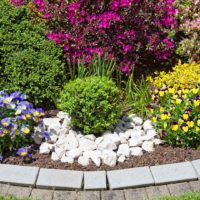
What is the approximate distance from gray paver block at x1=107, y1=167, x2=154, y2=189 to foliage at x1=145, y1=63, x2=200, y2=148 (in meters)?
0.48

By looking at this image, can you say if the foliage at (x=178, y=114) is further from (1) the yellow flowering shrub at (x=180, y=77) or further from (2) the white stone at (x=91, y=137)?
(2) the white stone at (x=91, y=137)

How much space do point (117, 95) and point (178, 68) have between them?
1029mm

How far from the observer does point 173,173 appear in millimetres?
4145

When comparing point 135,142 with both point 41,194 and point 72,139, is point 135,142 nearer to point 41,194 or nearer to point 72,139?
point 72,139

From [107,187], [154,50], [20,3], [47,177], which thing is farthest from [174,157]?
[20,3]

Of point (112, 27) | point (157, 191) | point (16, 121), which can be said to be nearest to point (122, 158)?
point (157, 191)

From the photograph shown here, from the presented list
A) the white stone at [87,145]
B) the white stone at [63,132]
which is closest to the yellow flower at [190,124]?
the white stone at [87,145]

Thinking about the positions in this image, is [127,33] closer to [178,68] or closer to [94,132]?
[178,68]

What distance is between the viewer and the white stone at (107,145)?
175 inches

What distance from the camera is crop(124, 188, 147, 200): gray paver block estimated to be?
13.1ft

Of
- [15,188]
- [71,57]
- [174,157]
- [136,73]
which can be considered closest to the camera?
[15,188]

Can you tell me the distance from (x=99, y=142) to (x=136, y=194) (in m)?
0.69

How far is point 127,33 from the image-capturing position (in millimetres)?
5355

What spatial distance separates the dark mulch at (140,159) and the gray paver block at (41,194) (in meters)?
0.31
